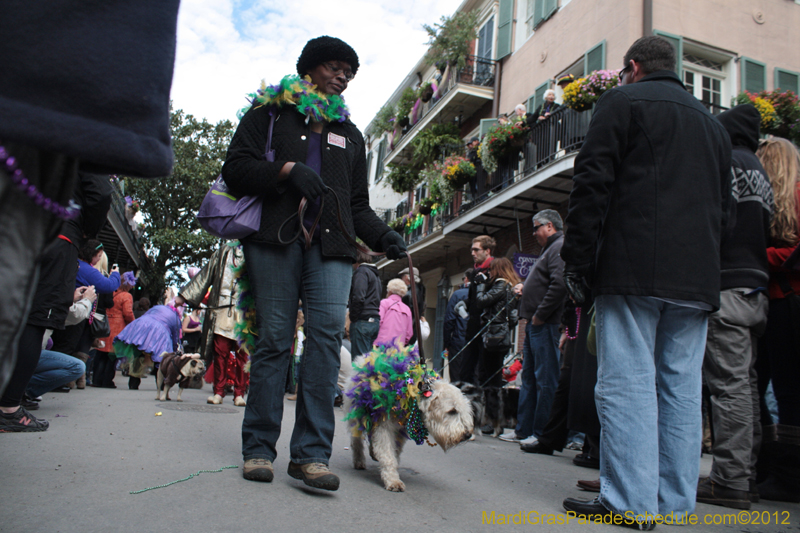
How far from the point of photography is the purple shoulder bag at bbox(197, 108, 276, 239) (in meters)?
3.07

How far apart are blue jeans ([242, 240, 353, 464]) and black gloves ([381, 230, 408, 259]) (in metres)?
0.26

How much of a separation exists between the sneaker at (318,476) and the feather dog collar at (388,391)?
596mm

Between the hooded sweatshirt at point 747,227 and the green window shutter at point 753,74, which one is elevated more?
the green window shutter at point 753,74

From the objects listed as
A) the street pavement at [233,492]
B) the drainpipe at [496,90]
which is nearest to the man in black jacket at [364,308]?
the street pavement at [233,492]

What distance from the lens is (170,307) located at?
9.76 metres

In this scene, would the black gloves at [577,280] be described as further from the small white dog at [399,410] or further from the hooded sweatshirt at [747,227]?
the hooded sweatshirt at [747,227]

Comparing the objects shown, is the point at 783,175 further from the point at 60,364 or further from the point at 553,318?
the point at 60,364

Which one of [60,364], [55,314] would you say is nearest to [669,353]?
[55,314]

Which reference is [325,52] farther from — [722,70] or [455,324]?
[722,70]

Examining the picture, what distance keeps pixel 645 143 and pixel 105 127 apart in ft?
8.40

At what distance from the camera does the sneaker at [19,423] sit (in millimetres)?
3779

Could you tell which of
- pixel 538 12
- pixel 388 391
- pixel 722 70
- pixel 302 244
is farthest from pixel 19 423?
pixel 538 12

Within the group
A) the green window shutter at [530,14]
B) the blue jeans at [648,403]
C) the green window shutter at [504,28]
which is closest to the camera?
the blue jeans at [648,403]

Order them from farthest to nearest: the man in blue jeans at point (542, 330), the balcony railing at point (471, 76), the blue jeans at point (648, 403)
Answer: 1. the balcony railing at point (471, 76)
2. the man in blue jeans at point (542, 330)
3. the blue jeans at point (648, 403)
